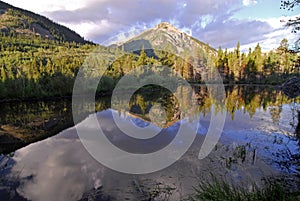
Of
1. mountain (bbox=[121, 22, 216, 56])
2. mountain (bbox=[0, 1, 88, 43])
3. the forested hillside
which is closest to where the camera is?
the forested hillside

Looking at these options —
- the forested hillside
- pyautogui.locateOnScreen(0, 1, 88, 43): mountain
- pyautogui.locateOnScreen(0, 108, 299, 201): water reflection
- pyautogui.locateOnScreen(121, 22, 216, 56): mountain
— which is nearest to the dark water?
pyautogui.locateOnScreen(0, 108, 299, 201): water reflection

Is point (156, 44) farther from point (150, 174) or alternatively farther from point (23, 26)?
point (23, 26)

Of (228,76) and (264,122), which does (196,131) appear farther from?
(228,76)

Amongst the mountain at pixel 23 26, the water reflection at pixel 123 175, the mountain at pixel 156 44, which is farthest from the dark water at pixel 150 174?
the mountain at pixel 23 26

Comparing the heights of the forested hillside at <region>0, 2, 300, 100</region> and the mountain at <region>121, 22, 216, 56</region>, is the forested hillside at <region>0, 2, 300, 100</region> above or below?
below

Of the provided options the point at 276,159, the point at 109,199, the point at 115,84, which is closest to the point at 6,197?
the point at 109,199

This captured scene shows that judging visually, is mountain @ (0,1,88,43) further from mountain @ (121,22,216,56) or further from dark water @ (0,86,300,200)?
dark water @ (0,86,300,200)

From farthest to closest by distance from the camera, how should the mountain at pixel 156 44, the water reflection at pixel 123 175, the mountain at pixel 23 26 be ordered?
the mountain at pixel 23 26 → the mountain at pixel 156 44 → the water reflection at pixel 123 175

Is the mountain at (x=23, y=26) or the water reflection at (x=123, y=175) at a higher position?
the mountain at (x=23, y=26)

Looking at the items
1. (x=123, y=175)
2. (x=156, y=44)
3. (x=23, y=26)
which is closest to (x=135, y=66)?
(x=156, y=44)

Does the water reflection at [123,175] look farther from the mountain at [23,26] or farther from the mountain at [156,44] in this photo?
the mountain at [23,26]

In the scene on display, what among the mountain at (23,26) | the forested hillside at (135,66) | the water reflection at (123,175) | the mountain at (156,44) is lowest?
the water reflection at (123,175)

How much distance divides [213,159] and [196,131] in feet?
14.5

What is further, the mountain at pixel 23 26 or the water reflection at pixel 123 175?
the mountain at pixel 23 26
